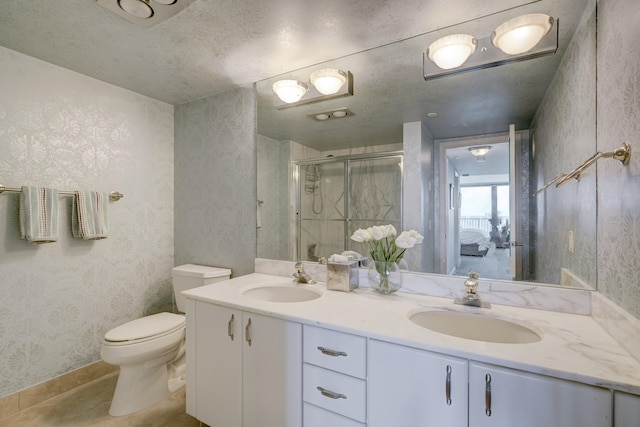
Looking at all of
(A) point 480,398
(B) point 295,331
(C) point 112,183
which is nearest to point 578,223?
(A) point 480,398

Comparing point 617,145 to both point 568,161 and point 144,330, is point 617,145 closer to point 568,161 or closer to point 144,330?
point 568,161

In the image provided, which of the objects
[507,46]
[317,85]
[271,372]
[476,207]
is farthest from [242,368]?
[507,46]

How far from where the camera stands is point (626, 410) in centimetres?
74

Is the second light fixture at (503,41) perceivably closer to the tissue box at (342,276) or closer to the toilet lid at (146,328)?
the tissue box at (342,276)

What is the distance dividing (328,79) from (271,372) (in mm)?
1604

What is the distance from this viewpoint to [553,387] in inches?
31.7

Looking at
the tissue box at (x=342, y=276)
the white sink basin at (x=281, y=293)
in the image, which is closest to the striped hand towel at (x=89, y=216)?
the white sink basin at (x=281, y=293)

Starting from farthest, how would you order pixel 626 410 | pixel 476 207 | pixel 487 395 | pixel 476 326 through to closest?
pixel 476 207 < pixel 476 326 < pixel 487 395 < pixel 626 410

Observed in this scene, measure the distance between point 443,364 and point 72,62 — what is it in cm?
259

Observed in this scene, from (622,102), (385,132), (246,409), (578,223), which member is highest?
(385,132)

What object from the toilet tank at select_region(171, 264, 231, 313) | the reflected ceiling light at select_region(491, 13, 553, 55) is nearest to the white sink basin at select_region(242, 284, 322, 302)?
the toilet tank at select_region(171, 264, 231, 313)

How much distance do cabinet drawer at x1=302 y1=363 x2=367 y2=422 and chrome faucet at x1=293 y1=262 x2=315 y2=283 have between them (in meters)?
Result: 0.61

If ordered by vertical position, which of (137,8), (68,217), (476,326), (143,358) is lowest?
(143,358)

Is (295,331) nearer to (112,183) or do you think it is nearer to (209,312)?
(209,312)
